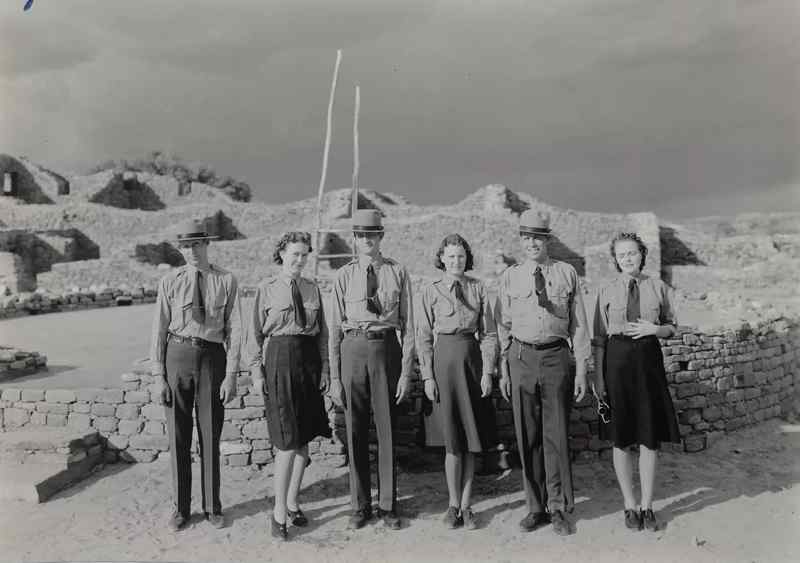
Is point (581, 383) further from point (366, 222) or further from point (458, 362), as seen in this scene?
point (366, 222)

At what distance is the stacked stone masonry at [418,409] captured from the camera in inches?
235

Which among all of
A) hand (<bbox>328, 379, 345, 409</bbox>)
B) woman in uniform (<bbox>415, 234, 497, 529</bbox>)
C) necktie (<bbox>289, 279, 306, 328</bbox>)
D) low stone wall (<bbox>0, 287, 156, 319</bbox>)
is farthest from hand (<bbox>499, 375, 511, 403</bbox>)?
low stone wall (<bbox>0, 287, 156, 319</bbox>)

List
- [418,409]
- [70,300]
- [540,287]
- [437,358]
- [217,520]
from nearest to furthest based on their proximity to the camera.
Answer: [540,287] < [437,358] < [217,520] < [418,409] < [70,300]

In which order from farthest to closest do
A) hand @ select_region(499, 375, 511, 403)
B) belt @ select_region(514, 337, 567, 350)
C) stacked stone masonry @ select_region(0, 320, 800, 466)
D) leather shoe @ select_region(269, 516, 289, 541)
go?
stacked stone masonry @ select_region(0, 320, 800, 466) → hand @ select_region(499, 375, 511, 403) → leather shoe @ select_region(269, 516, 289, 541) → belt @ select_region(514, 337, 567, 350)

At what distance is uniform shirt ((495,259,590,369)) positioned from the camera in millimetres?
4320

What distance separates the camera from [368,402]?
4.56m

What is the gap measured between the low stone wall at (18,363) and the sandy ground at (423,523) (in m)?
2.65

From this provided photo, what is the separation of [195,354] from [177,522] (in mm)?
1216

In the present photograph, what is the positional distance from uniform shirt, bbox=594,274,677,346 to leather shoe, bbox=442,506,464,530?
5.26 feet

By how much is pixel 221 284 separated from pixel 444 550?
234cm

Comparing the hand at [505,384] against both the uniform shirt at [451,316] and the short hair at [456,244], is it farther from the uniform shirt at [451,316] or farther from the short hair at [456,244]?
the short hair at [456,244]

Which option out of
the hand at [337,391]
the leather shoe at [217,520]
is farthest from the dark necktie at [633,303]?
the leather shoe at [217,520]

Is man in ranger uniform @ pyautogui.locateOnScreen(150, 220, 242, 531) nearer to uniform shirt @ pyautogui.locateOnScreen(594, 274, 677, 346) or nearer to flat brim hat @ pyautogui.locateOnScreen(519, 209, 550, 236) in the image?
flat brim hat @ pyautogui.locateOnScreen(519, 209, 550, 236)

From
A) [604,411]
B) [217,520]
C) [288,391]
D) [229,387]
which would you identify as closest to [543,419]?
[604,411]
